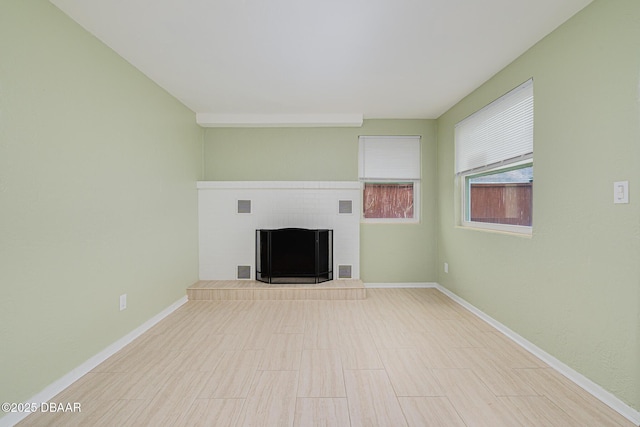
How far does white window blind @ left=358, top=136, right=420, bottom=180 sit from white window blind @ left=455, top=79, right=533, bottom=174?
2.32 feet

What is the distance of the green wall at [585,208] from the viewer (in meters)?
1.65

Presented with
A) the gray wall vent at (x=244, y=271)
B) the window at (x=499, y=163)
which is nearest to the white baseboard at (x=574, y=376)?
the window at (x=499, y=163)

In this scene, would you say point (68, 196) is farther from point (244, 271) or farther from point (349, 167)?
point (349, 167)

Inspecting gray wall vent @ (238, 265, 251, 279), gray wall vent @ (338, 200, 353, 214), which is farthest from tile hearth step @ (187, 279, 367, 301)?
gray wall vent @ (338, 200, 353, 214)

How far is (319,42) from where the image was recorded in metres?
2.28

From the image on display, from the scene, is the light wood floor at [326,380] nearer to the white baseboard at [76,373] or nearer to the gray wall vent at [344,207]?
the white baseboard at [76,373]

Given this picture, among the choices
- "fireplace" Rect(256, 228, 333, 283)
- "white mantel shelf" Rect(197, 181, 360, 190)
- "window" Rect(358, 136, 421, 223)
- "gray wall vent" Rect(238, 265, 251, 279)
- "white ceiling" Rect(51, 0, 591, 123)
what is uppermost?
"white ceiling" Rect(51, 0, 591, 123)

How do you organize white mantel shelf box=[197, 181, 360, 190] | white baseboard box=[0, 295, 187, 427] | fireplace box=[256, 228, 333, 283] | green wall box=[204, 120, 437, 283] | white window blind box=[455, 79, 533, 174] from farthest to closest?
1. green wall box=[204, 120, 437, 283]
2. white mantel shelf box=[197, 181, 360, 190]
3. fireplace box=[256, 228, 333, 283]
4. white window blind box=[455, 79, 533, 174]
5. white baseboard box=[0, 295, 187, 427]

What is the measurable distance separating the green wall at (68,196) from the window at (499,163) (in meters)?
3.35

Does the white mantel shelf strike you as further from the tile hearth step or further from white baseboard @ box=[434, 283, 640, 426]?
white baseboard @ box=[434, 283, 640, 426]

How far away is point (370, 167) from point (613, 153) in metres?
2.85

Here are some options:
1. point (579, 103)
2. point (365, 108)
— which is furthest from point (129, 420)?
point (365, 108)

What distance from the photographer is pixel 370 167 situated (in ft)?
14.4

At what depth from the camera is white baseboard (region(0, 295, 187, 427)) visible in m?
1.61
